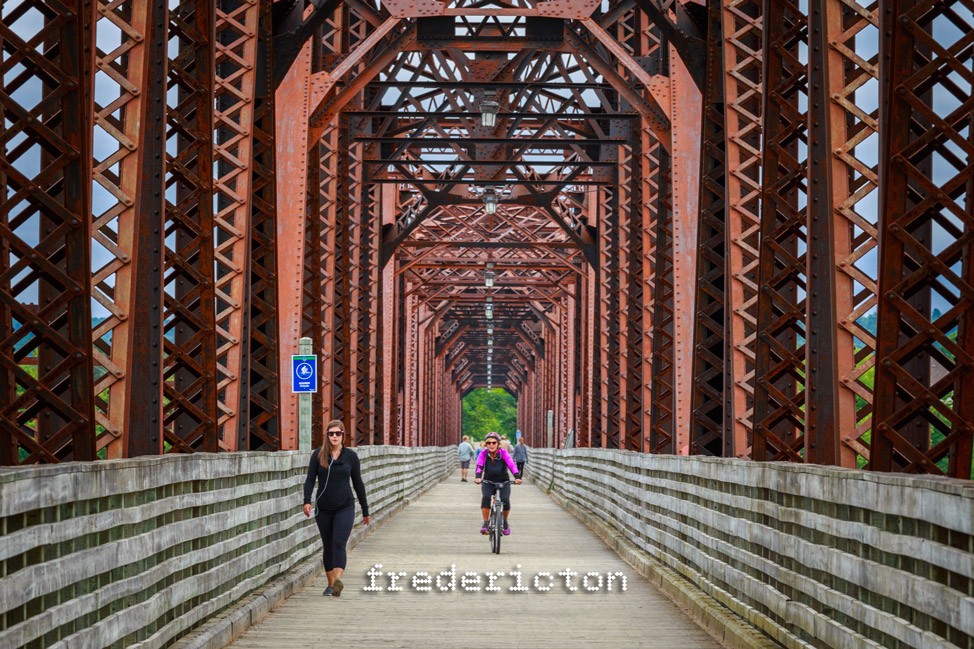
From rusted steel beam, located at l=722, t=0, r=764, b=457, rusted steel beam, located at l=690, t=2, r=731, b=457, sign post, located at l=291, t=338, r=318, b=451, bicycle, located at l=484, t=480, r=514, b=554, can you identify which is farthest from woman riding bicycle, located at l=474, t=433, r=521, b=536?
rusted steel beam, located at l=722, t=0, r=764, b=457

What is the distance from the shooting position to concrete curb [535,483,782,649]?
955 centimetres

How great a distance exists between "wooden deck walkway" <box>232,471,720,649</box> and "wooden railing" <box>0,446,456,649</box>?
614mm

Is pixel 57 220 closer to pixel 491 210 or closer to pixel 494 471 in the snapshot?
pixel 494 471

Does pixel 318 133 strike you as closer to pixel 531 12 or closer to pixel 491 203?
pixel 531 12

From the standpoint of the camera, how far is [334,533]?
13.1 m

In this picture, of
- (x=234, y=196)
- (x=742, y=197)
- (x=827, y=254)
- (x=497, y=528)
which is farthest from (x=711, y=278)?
(x=827, y=254)

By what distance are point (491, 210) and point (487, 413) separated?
516ft

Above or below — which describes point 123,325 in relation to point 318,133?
below

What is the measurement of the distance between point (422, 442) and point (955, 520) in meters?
60.8

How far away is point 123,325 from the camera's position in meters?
9.74

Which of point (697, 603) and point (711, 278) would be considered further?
point (711, 278)

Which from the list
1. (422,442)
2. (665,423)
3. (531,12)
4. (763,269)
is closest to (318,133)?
(531,12)

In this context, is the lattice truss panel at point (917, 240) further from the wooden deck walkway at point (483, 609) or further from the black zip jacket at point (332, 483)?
the black zip jacket at point (332, 483)

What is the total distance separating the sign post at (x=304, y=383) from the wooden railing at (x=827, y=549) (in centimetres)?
431
